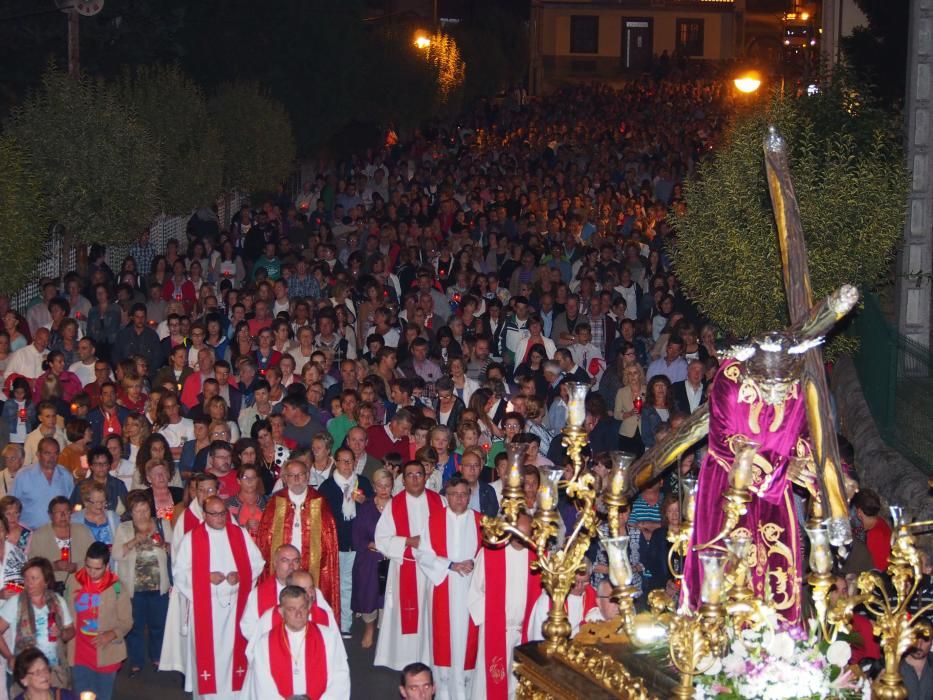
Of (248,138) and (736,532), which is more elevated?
(248,138)

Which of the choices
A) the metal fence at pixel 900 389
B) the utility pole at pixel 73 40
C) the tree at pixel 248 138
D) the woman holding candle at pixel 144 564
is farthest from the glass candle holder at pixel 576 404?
the tree at pixel 248 138

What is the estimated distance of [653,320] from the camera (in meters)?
20.3

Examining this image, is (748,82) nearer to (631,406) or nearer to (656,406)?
(631,406)

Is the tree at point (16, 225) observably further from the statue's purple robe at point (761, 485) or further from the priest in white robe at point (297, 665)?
the statue's purple robe at point (761, 485)

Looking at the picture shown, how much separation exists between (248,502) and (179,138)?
1726 cm

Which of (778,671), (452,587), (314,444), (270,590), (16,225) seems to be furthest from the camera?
(16,225)

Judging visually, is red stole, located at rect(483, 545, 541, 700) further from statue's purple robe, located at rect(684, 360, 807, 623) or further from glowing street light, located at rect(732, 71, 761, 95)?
glowing street light, located at rect(732, 71, 761, 95)

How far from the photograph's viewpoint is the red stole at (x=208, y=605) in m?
12.3

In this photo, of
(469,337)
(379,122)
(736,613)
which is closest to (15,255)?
(469,337)

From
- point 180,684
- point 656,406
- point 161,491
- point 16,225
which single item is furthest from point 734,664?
point 16,225

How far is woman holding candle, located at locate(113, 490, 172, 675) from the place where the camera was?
12.7m

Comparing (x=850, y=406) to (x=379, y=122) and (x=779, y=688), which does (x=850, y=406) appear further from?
(x=379, y=122)

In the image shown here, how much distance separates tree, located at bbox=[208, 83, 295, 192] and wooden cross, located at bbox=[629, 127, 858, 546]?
25131mm

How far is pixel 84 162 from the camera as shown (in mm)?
24000
